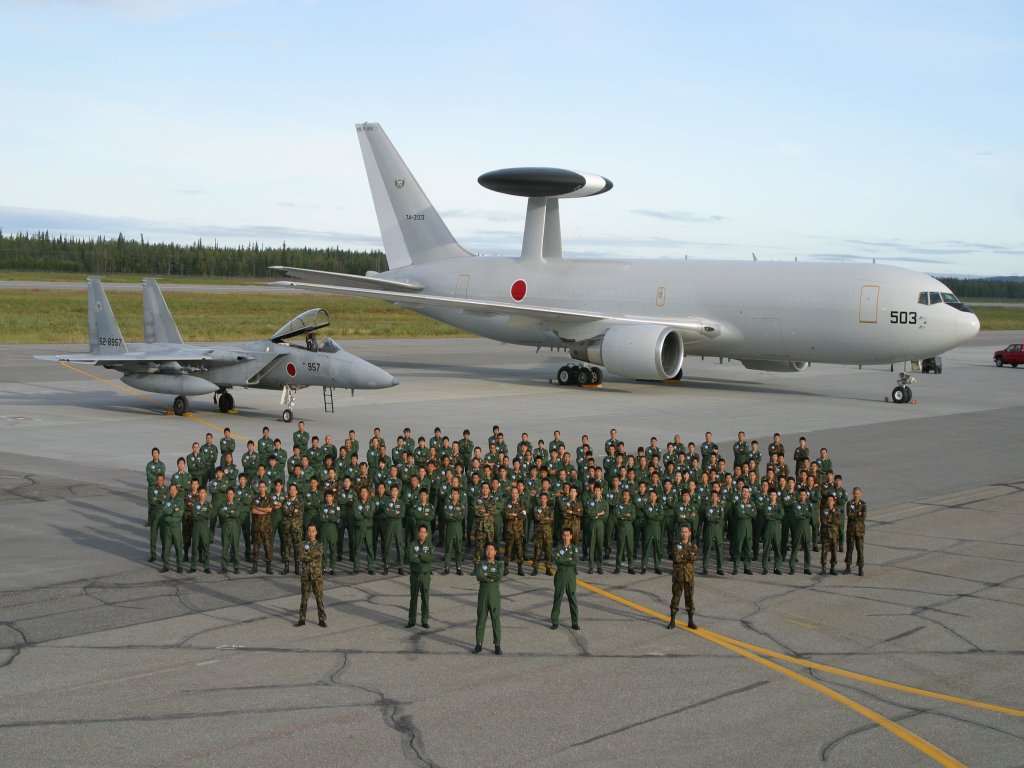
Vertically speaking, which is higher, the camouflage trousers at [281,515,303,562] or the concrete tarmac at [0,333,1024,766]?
the camouflage trousers at [281,515,303,562]

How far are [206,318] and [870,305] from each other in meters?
52.0

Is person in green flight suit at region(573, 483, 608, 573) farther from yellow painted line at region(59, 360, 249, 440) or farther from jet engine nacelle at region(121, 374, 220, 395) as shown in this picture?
jet engine nacelle at region(121, 374, 220, 395)

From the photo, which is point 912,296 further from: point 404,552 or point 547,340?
point 404,552

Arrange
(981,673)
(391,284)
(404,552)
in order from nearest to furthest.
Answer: (981,673)
(404,552)
(391,284)

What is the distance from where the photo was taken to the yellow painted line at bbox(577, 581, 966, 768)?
8.48m

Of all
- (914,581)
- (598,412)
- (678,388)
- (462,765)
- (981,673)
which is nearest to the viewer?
(462,765)

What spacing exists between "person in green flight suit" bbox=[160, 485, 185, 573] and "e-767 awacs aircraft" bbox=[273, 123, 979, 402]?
21241 millimetres

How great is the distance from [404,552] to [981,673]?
24.8ft

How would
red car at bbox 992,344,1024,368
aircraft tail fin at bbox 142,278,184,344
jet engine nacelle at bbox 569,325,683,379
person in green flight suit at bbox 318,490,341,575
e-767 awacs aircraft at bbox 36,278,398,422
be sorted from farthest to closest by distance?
red car at bbox 992,344,1024,368, jet engine nacelle at bbox 569,325,683,379, aircraft tail fin at bbox 142,278,184,344, e-767 awacs aircraft at bbox 36,278,398,422, person in green flight suit at bbox 318,490,341,575

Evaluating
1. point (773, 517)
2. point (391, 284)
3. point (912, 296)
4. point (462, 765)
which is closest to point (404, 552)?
point (773, 517)

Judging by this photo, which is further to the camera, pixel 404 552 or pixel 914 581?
pixel 404 552

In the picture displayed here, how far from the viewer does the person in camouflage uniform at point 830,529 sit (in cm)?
1446

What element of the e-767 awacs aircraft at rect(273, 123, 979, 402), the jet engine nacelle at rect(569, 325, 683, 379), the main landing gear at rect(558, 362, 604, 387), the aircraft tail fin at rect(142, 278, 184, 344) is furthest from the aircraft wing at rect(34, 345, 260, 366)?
the main landing gear at rect(558, 362, 604, 387)

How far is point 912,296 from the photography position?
107 ft
